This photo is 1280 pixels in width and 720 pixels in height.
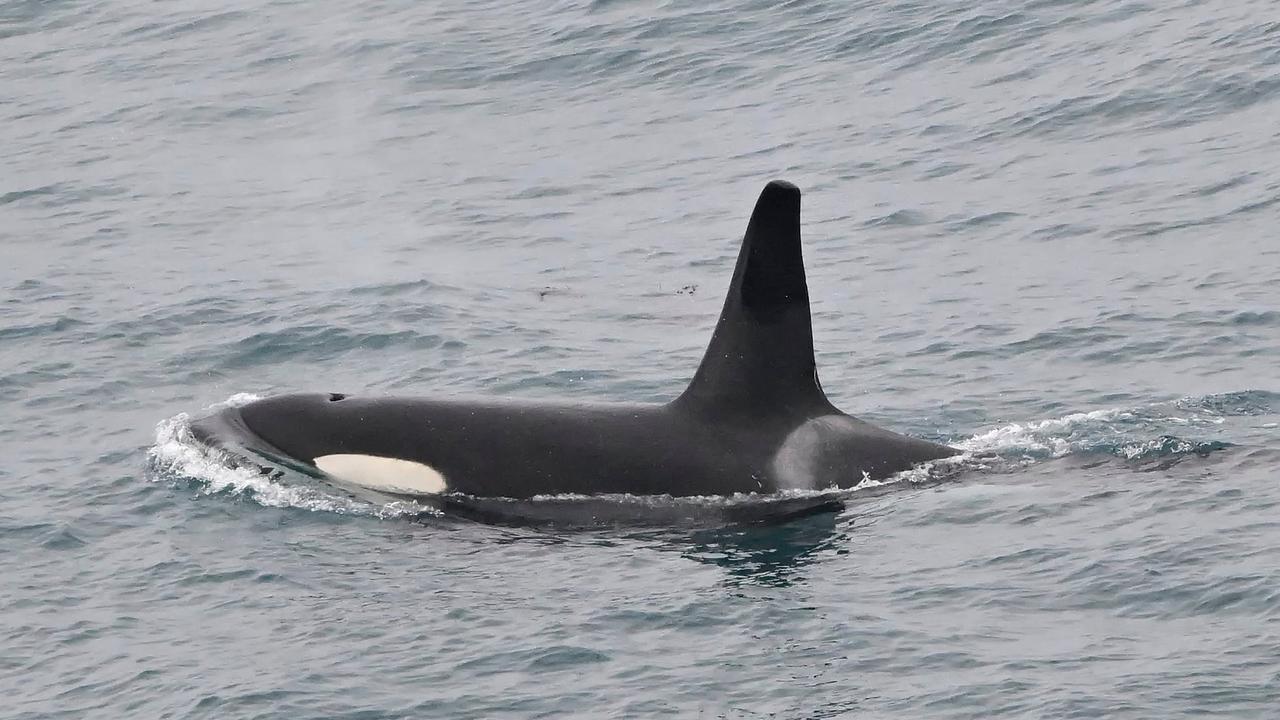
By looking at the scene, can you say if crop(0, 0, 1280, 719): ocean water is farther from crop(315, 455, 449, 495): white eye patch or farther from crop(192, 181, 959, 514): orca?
crop(192, 181, 959, 514): orca

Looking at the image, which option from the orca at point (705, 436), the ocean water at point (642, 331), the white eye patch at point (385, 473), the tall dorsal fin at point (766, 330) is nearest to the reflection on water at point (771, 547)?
the ocean water at point (642, 331)

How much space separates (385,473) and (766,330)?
11.0 ft

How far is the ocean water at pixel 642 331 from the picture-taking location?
12.4m

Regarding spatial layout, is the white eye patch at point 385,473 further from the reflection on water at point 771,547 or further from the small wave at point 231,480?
the reflection on water at point 771,547

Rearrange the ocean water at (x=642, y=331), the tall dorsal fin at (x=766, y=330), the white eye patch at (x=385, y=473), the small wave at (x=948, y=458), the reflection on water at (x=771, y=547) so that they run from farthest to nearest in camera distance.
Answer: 1. the white eye patch at (x=385, y=473)
2. the small wave at (x=948, y=458)
3. the tall dorsal fin at (x=766, y=330)
4. the reflection on water at (x=771, y=547)
5. the ocean water at (x=642, y=331)

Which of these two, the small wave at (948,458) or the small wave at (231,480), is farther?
the small wave at (231,480)

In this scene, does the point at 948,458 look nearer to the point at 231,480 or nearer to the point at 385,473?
the point at 385,473

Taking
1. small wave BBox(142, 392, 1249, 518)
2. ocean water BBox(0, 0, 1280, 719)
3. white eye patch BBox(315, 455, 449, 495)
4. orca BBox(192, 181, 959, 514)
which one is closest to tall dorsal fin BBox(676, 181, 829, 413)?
orca BBox(192, 181, 959, 514)

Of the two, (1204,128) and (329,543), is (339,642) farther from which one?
(1204,128)

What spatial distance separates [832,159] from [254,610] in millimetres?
15252

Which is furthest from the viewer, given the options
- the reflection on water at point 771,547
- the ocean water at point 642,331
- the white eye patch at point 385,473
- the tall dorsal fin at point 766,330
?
the white eye patch at point 385,473

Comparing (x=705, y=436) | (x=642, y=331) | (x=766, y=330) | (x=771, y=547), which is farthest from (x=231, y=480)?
(x=642, y=331)

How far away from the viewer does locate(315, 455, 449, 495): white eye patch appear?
51.1ft

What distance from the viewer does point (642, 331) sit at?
2109cm
